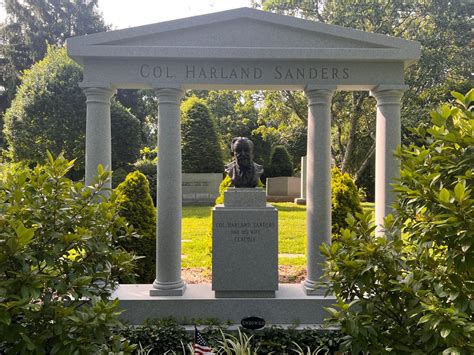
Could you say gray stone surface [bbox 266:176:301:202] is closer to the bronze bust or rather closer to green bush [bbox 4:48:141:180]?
green bush [bbox 4:48:141:180]

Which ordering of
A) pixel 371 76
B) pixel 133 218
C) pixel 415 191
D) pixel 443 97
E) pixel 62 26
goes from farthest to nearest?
1. pixel 62 26
2. pixel 443 97
3. pixel 133 218
4. pixel 371 76
5. pixel 415 191

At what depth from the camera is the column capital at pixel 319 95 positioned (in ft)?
25.0

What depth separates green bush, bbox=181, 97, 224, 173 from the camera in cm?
3162

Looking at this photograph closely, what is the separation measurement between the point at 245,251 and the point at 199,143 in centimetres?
2509

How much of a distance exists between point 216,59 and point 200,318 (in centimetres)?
Result: 499

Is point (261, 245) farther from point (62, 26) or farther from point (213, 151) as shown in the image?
point (62, 26)

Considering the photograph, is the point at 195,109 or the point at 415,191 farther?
the point at 195,109

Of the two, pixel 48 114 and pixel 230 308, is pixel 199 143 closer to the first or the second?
pixel 48 114

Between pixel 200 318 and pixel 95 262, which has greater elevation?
pixel 95 262

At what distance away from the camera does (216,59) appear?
24.5ft

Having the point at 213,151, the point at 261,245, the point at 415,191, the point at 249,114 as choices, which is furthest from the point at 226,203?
the point at 249,114

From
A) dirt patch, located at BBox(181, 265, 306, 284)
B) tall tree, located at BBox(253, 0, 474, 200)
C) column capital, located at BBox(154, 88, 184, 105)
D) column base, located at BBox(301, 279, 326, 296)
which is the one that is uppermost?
tall tree, located at BBox(253, 0, 474, 200)

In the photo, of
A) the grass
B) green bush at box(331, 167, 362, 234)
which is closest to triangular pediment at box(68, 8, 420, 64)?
green bush at box(331, 167, 362, 234)

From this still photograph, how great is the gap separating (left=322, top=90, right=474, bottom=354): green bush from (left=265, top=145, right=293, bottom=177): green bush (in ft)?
118
